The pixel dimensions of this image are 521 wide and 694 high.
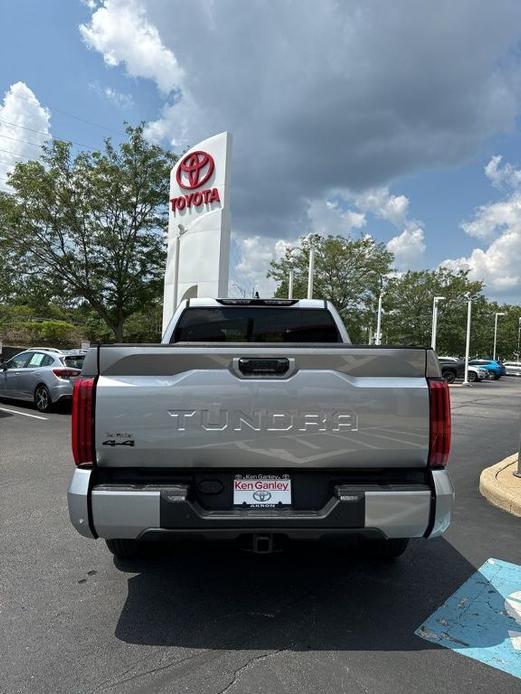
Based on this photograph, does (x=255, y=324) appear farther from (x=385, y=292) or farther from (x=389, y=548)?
A: (x=385, y=292)

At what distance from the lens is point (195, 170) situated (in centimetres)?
1897

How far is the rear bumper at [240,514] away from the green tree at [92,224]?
21.4m

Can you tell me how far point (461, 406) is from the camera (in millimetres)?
17844

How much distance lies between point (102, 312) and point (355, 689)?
2352cm

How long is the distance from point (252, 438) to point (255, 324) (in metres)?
2.40

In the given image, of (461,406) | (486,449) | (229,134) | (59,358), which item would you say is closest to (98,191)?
(229,134)

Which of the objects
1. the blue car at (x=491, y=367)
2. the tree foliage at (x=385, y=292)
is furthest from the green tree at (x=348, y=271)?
the blue car at (x=491, y=367)

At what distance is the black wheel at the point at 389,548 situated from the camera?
388 cm

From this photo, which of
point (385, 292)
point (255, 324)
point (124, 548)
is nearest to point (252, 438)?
point (124, 548)

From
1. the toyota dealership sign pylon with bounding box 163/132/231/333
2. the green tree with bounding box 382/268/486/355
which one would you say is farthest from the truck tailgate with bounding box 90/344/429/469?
the green tree with bounding box 382/268/486/355

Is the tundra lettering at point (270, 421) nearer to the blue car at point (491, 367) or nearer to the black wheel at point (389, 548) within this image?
the black wheel at point (389, 548)

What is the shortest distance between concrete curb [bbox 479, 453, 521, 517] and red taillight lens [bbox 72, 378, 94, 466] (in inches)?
177

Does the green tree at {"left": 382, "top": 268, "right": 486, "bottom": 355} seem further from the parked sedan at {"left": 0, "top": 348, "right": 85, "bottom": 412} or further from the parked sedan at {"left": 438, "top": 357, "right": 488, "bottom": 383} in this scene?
the parked sedan at {"left": 0, "top": 348, "right": 85, "bottom": 412}

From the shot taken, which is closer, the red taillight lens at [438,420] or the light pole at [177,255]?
the red taillight lens at [438,420]
